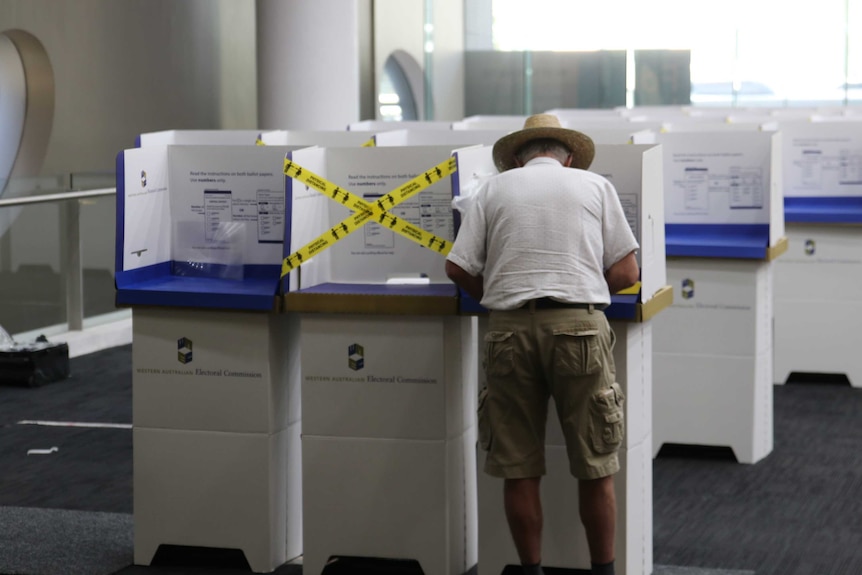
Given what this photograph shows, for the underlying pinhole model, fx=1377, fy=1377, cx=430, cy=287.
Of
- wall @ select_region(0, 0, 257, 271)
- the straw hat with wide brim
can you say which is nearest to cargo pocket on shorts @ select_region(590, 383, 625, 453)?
the straw hat with wide brim

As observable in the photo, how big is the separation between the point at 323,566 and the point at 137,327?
1.04 meters

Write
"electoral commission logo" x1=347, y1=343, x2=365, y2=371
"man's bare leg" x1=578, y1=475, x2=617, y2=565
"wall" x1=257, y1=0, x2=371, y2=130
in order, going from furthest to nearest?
"wall" x1=257, y1=0, x2=371, y2=130
"electoral commission logo" x1=347, y1=343, x2=365, y2=371
"man's bare leg" x1=578, y1=475, x2=617, y2=565

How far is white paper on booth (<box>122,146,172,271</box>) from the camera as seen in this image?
15.4 ft

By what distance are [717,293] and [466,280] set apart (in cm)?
221

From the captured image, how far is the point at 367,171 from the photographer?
4.76 m

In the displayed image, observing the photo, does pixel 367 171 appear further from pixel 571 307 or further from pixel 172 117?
pixel 172 117

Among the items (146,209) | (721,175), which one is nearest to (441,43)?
(721,175)

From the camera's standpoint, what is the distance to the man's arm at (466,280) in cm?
417

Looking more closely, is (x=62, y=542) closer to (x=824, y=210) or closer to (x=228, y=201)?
(x=228, y=201)

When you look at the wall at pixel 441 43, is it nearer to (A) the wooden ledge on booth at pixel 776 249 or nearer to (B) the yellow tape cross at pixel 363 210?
(A) the wooden ledge on booth at pixel 776 249

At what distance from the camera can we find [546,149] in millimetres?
4180

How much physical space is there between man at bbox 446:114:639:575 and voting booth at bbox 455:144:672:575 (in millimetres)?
187

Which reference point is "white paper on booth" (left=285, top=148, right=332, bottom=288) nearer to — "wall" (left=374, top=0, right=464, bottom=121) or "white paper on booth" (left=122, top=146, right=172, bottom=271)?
"white paper on booth" (left=122, top=146, right=172, bottom=271)

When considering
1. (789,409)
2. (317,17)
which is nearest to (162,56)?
(317,17)
